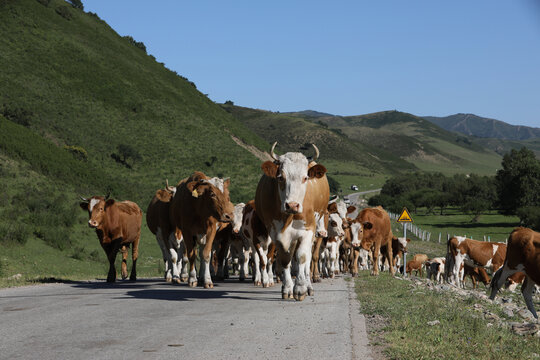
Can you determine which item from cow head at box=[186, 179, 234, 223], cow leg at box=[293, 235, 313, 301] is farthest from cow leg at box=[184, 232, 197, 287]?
cow leg at box=[293, 235, 313, 301]

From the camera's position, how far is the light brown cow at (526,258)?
1540 centimetres

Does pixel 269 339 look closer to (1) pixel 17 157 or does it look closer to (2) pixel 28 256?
(2) pixel 28 256

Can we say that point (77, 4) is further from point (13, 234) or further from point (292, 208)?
point (292, 208)

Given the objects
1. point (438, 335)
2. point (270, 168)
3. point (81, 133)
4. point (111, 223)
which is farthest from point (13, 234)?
point (81, 133)

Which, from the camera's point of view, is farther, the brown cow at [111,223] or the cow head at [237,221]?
the cow head at [237,221]

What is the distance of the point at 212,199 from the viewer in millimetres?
14547

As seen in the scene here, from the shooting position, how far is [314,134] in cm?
19938

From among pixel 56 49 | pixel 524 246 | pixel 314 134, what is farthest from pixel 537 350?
pixel 314 134

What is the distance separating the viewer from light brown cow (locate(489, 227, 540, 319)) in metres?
15.4

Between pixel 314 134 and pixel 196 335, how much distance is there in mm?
192355

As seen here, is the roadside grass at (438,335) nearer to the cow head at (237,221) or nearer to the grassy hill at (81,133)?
the cow head at (237,221)

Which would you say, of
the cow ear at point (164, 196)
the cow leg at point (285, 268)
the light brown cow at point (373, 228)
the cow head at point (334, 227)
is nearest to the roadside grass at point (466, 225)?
the light brown cow at point (373, 228)

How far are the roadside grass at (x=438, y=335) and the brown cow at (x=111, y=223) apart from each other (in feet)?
25.2

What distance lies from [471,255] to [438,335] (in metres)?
20.5
